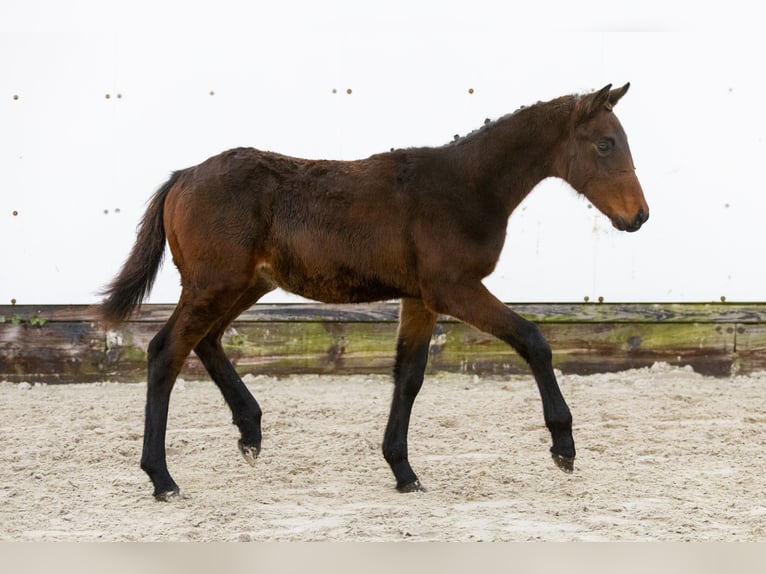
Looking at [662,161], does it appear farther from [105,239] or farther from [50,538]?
[50,538]

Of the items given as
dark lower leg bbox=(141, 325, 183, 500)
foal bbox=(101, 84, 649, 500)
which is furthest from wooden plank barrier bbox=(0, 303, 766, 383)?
dark lower leg bbox=(141, 325, 183, 500)

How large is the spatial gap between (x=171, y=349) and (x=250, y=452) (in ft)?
→ 2.27

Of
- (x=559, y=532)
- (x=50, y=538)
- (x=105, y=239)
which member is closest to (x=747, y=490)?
(x=559, y=532)

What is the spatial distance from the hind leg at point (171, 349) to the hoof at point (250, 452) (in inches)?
17.8

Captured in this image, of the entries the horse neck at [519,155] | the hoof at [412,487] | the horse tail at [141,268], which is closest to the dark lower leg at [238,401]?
the horse tail at [141,268]

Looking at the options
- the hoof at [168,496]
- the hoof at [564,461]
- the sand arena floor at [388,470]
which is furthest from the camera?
the hoof at [168,496]

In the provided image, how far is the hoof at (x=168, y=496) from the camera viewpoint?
13.5 feet

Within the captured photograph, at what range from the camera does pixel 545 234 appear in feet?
23.2

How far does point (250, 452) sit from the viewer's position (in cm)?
463

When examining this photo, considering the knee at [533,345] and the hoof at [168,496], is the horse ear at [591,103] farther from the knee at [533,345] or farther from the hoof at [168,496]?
the hoof at [168,496]

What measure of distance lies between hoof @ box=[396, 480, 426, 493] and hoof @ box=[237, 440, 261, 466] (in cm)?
77

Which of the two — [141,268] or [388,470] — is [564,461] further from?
[141,268]

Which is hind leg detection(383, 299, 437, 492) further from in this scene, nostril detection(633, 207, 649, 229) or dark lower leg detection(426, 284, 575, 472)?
nostril detection(633, 207, 649, 229)

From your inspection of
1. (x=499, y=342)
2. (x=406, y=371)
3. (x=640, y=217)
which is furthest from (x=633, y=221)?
(x=499, y=342)
